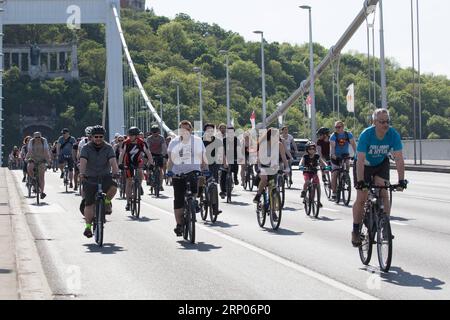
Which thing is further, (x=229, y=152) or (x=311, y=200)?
(x=229, y=152)

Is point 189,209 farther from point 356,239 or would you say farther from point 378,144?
point 378,144

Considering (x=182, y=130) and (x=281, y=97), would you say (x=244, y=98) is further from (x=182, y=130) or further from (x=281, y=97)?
(x=182, y=130)

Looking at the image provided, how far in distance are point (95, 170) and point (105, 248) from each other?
1.13 m

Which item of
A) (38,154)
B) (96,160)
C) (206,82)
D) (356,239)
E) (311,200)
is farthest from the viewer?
(206,82)

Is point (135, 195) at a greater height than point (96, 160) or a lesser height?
lesser

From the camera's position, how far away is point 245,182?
1153 inches

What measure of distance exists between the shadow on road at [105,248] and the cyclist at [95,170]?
25cm

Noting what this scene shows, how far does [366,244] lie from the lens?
11.2 meters

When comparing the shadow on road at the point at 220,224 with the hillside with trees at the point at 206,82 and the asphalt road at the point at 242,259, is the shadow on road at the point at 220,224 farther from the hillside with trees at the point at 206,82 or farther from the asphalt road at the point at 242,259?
the hillside with trees at the point at 206,82

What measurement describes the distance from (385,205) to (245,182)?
60.3ft

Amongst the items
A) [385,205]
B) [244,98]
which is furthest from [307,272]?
[244,98]

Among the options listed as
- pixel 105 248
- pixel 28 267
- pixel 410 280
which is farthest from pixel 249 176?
pixel 410 280

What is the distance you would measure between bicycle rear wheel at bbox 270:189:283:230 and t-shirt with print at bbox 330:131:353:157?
553 centimetres

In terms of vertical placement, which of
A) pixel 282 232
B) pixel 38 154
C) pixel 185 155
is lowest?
pixel 282 232
